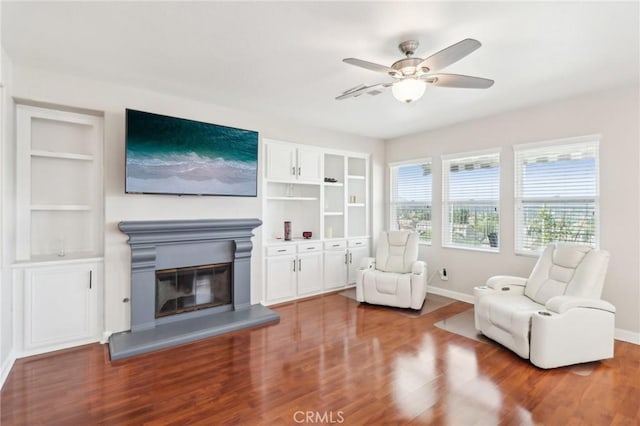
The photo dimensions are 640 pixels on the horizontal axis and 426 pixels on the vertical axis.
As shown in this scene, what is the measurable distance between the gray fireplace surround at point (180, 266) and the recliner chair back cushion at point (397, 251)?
6.03 feet

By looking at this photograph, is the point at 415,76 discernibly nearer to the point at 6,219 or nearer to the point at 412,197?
the point at 412,197

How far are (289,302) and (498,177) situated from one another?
11.1 ft

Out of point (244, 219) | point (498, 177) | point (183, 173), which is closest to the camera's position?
point (183, 173)

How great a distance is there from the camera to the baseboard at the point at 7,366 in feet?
8.38

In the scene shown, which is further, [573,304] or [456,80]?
[573,304]

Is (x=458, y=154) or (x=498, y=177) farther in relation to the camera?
(x=458, y=154)

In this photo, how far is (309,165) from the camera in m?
4.94

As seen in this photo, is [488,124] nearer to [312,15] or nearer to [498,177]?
[498,177]

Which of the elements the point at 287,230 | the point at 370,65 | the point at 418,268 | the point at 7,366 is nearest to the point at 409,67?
the point at 370,65

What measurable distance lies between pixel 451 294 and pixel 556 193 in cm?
198

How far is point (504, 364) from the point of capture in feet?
9.37

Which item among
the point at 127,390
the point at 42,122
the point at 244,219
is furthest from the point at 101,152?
the point at 127,390

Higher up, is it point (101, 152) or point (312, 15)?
point (312, 15)

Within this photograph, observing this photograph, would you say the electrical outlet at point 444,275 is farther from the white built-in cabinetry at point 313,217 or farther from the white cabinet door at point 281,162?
the white cabinet door at point 281,162
